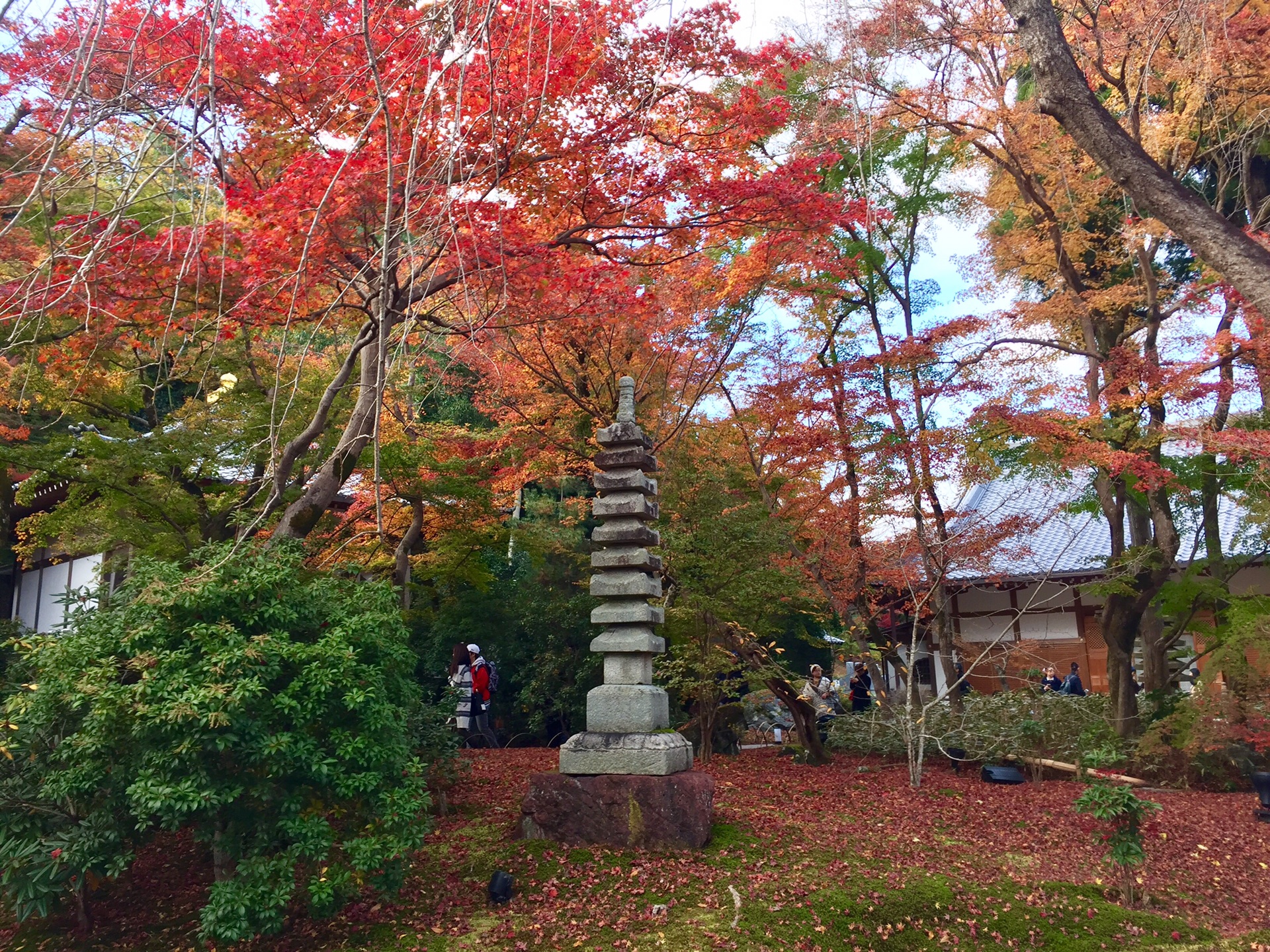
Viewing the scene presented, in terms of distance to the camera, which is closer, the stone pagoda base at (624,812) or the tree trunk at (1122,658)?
the stone pagoda base at (624,812)

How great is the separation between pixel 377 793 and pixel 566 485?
10249mm

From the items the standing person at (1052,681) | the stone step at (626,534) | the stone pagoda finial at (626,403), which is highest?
the stone pagoda finial at (626,403)

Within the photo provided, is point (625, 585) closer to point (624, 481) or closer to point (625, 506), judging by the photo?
point (625, 506)

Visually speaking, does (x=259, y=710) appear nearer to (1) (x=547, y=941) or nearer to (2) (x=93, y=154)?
(1) (x=547, y=941)

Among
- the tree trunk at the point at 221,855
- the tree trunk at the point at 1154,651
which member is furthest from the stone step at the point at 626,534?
the tree trunk at the point at 1154,651

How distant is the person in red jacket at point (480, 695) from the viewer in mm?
12430

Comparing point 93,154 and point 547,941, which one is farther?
point 547,941

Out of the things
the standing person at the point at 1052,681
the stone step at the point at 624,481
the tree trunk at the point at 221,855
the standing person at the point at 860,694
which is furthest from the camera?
the standing person at the point at 860,694

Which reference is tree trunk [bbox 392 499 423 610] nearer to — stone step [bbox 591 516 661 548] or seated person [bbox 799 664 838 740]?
stone step [bbox 591 516 661 548]

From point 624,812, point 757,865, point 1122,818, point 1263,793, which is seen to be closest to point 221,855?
point 624,812

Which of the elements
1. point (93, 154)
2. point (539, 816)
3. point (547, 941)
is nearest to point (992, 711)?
point (539, 816)

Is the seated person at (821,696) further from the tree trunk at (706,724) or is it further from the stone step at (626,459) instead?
the stone step at (626,459)

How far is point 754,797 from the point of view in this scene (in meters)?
8.91

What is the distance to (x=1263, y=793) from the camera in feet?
29.6
